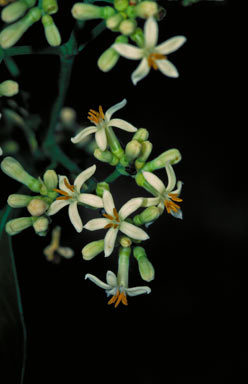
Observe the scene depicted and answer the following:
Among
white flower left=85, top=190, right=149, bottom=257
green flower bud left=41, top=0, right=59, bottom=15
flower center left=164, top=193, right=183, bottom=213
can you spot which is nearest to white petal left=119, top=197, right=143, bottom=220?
white flower left=85, top=190, right=149, bottom=257

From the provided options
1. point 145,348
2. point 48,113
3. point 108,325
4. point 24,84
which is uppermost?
point 24,84

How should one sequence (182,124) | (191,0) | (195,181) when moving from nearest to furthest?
(191,0) → (182,124) → (195,181)

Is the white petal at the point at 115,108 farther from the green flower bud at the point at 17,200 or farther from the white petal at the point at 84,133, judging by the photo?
the green flower bud at the point at 17,200

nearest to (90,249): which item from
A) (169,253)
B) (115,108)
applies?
(115,108)

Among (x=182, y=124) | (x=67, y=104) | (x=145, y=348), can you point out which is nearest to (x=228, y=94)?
(x=182, y=124)

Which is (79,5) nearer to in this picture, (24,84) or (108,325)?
(24,84)

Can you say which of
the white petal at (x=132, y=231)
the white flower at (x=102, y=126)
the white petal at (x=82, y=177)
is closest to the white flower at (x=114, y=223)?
the white petal at (x=132, y=231)
